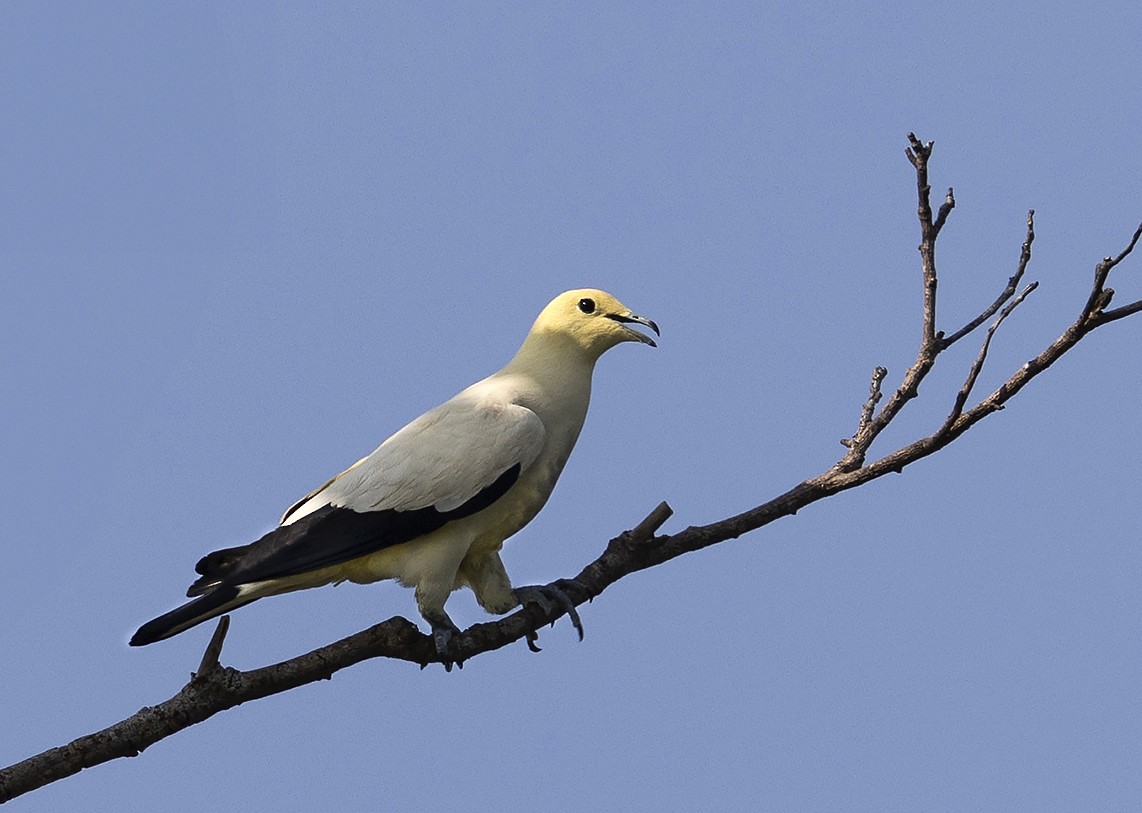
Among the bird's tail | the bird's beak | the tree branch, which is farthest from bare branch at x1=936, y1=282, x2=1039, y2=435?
the bird's tail

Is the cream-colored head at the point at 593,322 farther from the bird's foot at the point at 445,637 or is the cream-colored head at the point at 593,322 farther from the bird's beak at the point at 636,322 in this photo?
the bird's foot at the point at 445,637

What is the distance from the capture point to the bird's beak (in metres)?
6.88

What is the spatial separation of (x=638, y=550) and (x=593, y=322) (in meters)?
1.17

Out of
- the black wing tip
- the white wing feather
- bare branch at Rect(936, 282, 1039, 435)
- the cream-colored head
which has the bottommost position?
bare branch at Rect(936, 282, 1039, 435)

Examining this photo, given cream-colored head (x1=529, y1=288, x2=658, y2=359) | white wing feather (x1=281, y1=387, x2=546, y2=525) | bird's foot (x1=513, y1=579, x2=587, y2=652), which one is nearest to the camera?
white wing feather (x1=281, y1=387, x2=546, y2=525)

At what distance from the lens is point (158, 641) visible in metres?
5.88

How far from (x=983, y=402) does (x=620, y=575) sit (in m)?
1.89

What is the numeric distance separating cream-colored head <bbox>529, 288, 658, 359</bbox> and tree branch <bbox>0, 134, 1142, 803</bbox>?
3.19 ft

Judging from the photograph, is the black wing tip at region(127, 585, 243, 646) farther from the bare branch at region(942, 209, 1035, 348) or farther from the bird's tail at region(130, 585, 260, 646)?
the bare branch at region(942, 209, 1035, 348)

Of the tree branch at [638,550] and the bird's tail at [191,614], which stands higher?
the bird's tail at [191,614]

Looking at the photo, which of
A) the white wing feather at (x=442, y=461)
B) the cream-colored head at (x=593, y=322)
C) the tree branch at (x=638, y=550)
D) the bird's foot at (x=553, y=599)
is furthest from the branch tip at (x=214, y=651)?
the cream-colored head at (x=593, y=322)

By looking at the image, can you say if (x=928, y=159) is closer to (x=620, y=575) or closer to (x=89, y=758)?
(x=620, y=575)

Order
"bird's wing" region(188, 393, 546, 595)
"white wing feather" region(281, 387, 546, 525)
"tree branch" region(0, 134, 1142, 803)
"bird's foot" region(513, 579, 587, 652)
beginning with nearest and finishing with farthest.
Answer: "tree branch" region(0, 134, 1142, 803), "bird's wing" region(188, 393, 546, 595), "white wing feather" region(281, 387, 546, 525), "bird's foot" region(513, 579, 587, 652)

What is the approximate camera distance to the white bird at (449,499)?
610 centimetres
